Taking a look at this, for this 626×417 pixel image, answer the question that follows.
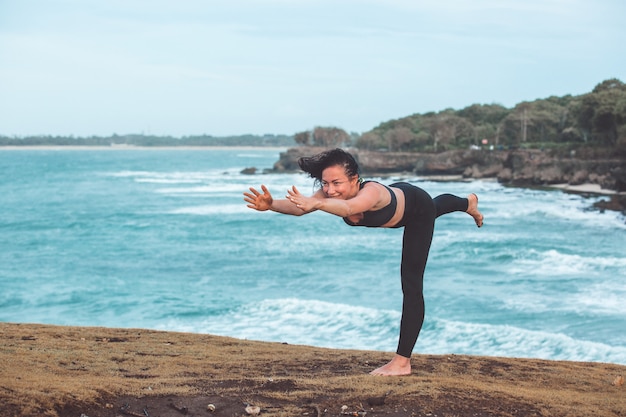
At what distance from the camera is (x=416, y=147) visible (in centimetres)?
9681

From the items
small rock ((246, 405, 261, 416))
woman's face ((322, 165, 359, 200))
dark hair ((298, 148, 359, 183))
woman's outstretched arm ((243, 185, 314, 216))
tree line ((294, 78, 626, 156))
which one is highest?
tree line ((294, 78, 626, 156))

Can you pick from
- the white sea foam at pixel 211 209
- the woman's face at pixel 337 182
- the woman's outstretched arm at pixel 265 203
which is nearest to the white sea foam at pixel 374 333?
the woman's face at pixel 337 182

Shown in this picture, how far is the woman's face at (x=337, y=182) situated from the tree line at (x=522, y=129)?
57.6m

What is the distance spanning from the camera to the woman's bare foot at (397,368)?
5219mm

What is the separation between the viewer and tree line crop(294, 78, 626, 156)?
64750 mm

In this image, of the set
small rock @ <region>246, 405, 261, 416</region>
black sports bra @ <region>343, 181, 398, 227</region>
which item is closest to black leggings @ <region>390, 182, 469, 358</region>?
black sports bra @ <region>343, 181, 398, 227</region>

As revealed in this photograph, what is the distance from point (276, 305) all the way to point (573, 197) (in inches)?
1444

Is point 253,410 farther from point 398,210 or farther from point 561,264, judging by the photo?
point 561,264

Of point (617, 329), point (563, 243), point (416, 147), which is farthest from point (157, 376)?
point (416, 147)

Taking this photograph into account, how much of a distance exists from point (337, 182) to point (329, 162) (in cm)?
15

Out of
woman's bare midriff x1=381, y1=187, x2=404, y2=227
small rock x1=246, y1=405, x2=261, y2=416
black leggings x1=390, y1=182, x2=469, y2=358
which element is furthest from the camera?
black leggings x1=390, y1=182, x2=469, y2=358

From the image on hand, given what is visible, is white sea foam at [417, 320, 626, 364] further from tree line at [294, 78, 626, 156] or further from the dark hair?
tree line at [294, 78, 626, 156]

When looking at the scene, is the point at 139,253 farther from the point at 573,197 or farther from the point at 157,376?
the point at 573,197

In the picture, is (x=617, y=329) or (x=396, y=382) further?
(x=617, y=329)
